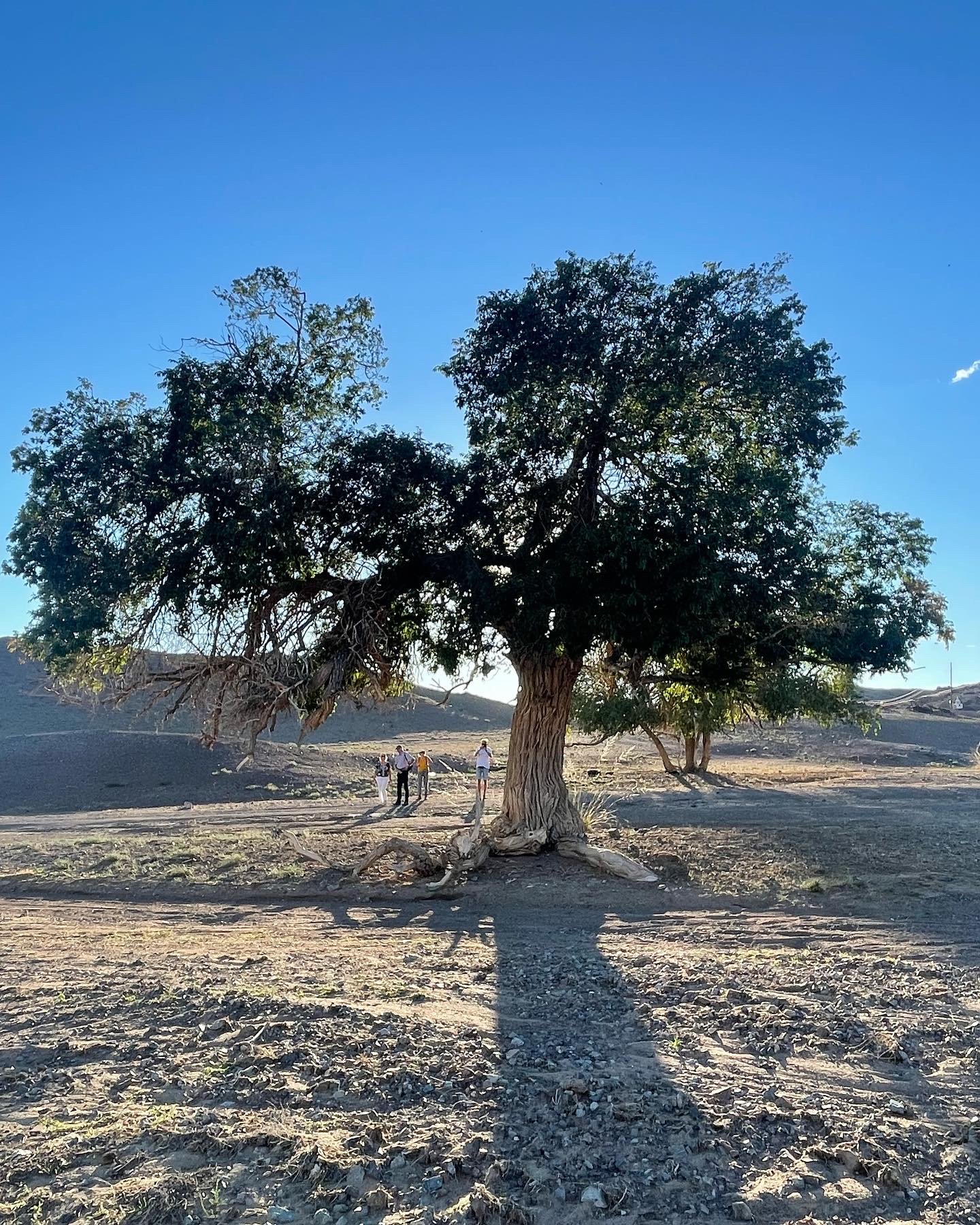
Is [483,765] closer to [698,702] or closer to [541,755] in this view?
[698,702]

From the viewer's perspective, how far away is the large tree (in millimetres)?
13352

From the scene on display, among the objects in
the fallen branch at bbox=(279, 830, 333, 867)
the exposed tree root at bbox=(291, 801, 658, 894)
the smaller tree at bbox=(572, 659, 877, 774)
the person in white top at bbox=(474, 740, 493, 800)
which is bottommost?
the fallen branch at bbox=(279, 830, 333, 867)

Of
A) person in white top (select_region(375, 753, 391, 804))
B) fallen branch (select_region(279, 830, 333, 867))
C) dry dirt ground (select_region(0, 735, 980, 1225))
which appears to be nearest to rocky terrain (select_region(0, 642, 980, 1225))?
dry dirt ground (select_region(0, 735, 980, 1225))

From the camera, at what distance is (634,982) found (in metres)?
7.82

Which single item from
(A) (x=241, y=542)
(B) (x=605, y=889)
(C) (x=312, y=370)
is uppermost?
(C) (x=312, y=370)

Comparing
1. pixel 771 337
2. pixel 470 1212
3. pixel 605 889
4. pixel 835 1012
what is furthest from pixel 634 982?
pixel 771 337

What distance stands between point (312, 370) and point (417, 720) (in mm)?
59803

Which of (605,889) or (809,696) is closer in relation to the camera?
(605,889)

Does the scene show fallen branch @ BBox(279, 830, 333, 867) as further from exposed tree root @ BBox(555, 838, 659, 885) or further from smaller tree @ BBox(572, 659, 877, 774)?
smaller tree @ BBox(572, 659, 877, 774)

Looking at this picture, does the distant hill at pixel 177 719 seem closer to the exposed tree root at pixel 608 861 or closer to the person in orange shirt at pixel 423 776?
the person in orange shirt at pixel 423 776

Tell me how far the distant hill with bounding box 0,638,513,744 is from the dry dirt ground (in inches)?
1586

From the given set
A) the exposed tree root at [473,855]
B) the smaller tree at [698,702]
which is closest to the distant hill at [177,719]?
the smaller tree at [698,702]

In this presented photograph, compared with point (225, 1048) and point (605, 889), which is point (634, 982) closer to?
point (225, 1048)

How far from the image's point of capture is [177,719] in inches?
2050
